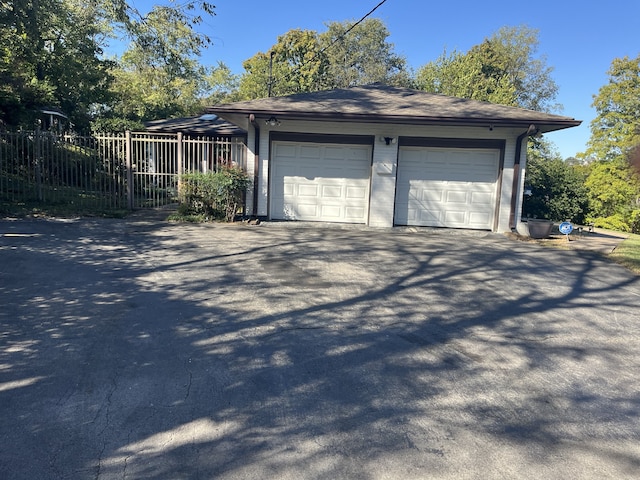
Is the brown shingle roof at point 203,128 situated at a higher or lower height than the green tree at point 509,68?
lower

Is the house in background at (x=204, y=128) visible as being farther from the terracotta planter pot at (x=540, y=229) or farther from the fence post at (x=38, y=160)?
the terracotta planter pot at (x=540, y=229)

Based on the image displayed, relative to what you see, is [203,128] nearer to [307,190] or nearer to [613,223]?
[307,190]

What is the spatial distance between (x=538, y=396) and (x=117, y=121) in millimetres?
20899

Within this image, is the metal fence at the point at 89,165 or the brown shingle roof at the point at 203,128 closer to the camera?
the metal fence at the point at 89,165

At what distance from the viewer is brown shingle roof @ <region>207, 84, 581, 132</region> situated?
37.9ft

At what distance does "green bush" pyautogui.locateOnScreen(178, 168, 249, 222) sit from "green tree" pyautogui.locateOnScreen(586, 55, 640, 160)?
2401cm

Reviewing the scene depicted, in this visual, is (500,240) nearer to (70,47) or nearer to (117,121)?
(117,121)

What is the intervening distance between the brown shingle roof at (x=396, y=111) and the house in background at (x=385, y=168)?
81 millimetres

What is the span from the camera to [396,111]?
11992 mm

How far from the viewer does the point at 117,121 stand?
2044cm

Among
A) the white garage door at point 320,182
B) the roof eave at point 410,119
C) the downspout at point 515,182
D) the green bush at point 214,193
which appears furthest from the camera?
the white garage door at point 320,182

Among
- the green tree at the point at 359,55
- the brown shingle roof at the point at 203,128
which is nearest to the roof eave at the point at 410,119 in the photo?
the brown shingle roof at the point at 203,128

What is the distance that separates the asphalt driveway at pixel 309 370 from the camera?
2871 mm

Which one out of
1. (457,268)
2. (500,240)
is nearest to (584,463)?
(457,268)
